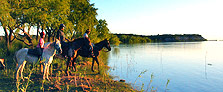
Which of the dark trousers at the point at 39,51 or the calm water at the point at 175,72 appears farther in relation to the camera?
the calm water at the point at 175,72

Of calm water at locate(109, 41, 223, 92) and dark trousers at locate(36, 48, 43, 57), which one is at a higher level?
dark trousers at locate(36, 48, 43, 57)

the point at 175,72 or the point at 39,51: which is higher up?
the point at 39,51

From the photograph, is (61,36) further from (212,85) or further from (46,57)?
(212,85)

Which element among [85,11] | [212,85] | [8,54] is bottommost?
[212,85]

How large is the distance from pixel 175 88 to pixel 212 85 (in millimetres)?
3370

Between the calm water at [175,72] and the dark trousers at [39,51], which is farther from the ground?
the dark trousers at [39,51]

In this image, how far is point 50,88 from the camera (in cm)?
598

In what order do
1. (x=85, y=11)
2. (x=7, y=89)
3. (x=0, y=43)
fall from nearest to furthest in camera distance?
(x=7, y=89), (x=0, y=43), (x=85, y=11)

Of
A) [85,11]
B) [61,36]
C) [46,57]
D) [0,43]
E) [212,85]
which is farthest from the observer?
[85,11]

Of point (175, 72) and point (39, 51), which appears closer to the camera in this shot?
point (39, 51)

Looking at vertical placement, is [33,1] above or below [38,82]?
above

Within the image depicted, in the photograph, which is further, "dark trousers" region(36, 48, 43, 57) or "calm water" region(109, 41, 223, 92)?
"calm water" region(109, 41, 223, 92)

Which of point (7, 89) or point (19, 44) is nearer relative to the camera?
point (7, 89)

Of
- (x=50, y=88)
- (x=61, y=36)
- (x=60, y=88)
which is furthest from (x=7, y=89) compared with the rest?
(x=61, y=36)
